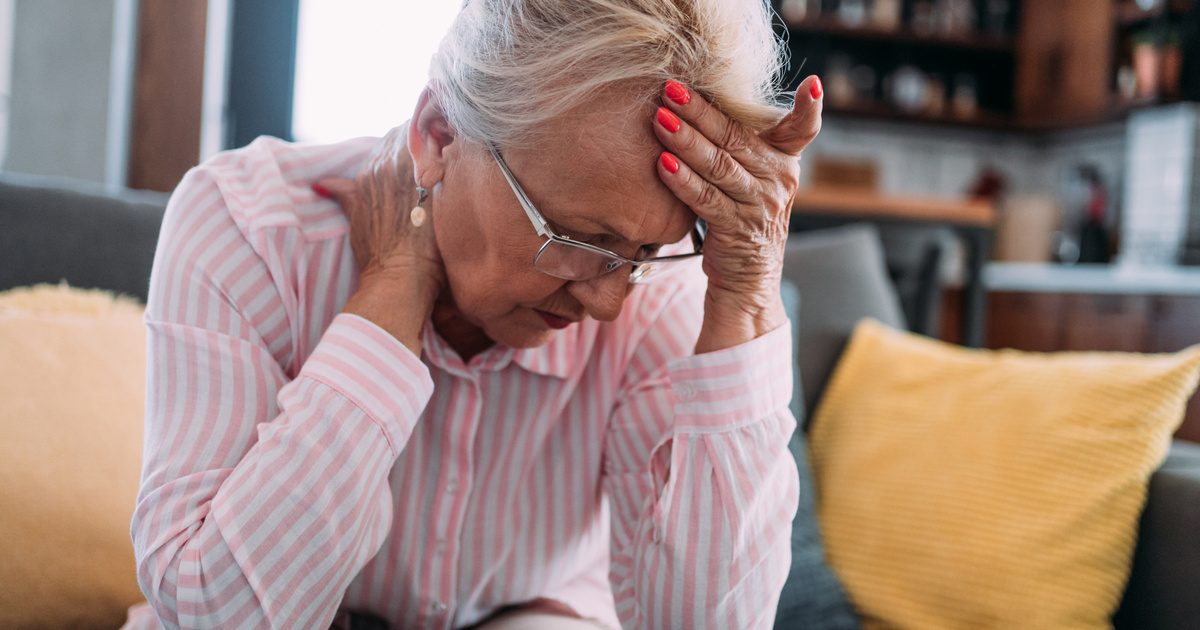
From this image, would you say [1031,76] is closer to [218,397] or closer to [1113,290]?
[1113,290]

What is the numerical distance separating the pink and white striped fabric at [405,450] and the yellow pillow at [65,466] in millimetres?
111

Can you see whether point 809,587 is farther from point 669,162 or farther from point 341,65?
point 341,65

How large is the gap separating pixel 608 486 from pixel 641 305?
A: 209mm

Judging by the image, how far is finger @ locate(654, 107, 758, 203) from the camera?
0.79 meters

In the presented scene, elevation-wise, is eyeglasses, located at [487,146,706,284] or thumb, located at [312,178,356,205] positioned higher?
thumb, located at [312,178,356,205]

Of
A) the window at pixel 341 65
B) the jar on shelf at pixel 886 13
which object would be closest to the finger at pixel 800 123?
the window at pixel 341 65

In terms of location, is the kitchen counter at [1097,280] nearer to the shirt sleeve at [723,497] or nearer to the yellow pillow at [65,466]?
the shirt sleeve at [723,497]

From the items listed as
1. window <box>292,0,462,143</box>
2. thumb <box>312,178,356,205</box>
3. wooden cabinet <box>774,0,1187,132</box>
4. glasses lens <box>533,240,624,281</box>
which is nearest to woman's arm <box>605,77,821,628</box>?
glasses lens <box>533,240,624,281</box>

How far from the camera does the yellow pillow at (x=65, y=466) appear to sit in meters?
1.10

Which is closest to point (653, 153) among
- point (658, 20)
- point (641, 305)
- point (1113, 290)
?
point (658, 20)

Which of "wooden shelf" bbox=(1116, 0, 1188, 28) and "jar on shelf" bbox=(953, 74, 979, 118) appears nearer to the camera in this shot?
"wooden shelf" bbox=(1116, 0, 1188, 28)

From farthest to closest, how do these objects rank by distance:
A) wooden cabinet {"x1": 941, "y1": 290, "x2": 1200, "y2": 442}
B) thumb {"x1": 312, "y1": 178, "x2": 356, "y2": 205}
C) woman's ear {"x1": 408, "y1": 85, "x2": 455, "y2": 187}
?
wooden cabinet {"x1": 941, "y1": 290, "x2": 1200, "y2": 442}
thumb {"x1": 312, "y1": 178, "x2": 356, "y2": 205}
woman's ear {"x1": 408, "y1": 85, "x2": 455, "y2": 187}

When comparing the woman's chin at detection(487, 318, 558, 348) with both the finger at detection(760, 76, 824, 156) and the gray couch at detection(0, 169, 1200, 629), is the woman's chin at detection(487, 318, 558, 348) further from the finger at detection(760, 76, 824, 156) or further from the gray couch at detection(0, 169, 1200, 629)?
the gray couch at detection(0, 169, 1200, 629)

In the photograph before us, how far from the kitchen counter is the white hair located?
260 cm
